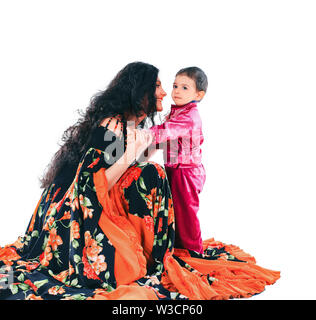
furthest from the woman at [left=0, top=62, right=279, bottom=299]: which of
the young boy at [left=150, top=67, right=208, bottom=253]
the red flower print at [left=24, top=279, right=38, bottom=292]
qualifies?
the young boy at [left=150, top=67, right=208, bottom=253]

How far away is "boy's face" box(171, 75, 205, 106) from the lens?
278cm

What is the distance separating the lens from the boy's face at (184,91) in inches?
109

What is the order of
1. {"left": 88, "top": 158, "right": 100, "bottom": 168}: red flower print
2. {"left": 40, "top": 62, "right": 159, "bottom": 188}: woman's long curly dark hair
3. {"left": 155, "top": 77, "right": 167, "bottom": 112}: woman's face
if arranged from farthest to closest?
{"left": 155, "top": 77, "right": 167, "bottom": 112}: woman's face → {"left": 40, "top": 62, "right": 159, "bottom": 188}: woman's long curly dark hair → {"left": 88, "top": 158, "right": 100, "bottom": 168}: red flower print

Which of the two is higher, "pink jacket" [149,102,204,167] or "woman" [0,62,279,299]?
"pink jacket" [149,102,204,167]

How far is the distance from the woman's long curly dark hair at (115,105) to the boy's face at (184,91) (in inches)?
7.6

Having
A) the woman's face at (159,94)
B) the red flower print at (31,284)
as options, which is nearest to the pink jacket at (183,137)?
the woman's face at (159,94)

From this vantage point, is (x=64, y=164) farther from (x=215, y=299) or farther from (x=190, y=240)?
(x=215, y=299)

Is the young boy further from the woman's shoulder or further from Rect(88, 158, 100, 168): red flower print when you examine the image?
Rect(88, 158, 100, 168): red flower print

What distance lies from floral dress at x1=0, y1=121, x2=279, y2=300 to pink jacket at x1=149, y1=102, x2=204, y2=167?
303mm

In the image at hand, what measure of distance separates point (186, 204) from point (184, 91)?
724mm

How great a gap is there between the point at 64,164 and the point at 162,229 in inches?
29.1

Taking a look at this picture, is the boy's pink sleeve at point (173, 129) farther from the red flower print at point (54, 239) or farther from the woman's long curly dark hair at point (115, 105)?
the red flower print at point (54, 239)

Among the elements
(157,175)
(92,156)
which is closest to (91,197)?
(92,156)

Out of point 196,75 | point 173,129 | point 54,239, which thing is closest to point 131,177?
point 173,129
